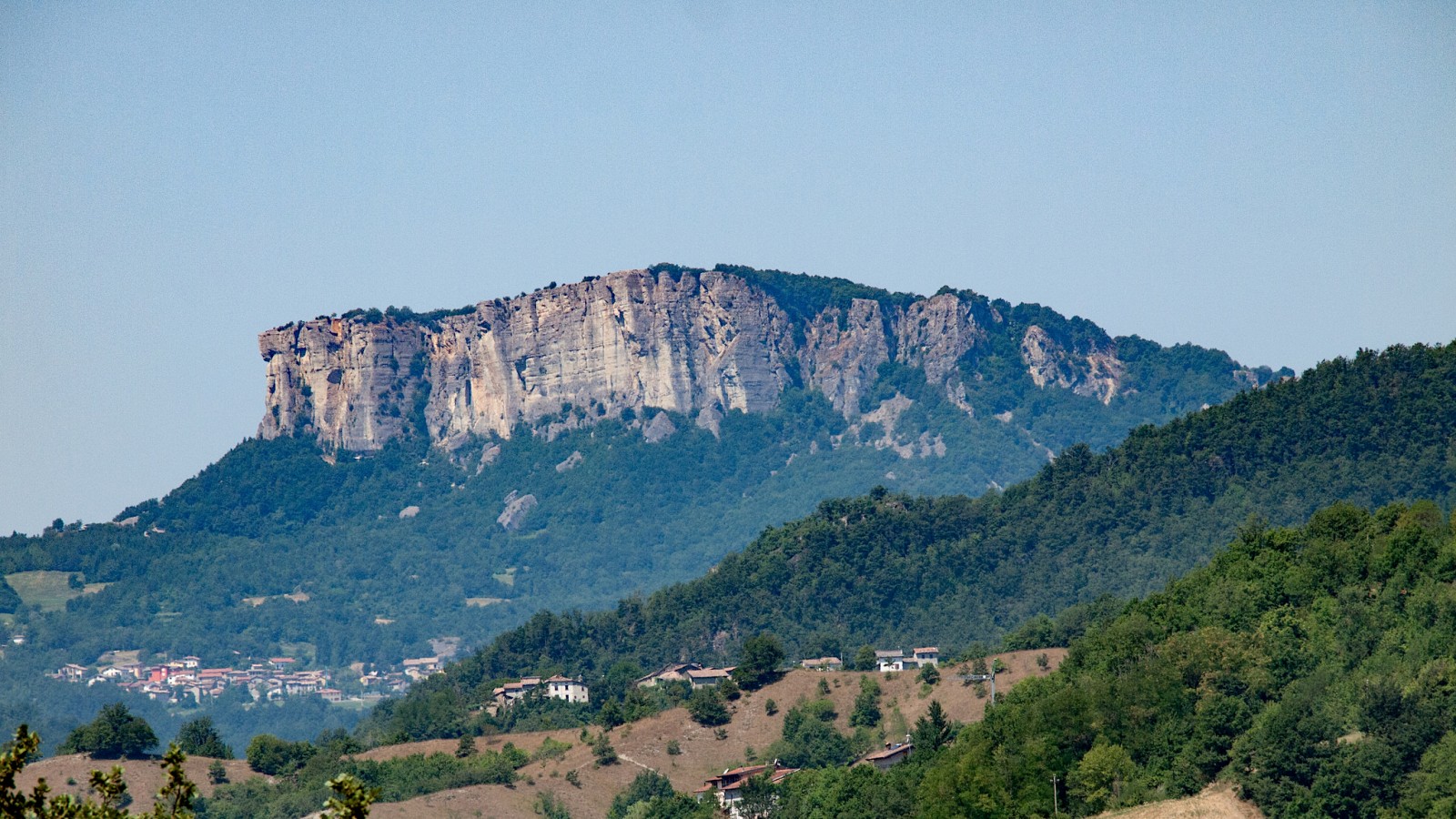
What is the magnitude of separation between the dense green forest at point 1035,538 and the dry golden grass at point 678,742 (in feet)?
55.1

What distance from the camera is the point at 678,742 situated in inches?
4572

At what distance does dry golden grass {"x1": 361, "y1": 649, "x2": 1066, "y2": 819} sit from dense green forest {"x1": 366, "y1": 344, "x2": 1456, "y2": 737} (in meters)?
16.8

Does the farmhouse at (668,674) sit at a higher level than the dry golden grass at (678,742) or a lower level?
higher

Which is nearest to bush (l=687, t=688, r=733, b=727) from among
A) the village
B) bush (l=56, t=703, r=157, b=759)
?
the village

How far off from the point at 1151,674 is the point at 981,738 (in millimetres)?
6929

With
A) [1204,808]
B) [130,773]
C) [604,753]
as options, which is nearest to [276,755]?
[130,773]

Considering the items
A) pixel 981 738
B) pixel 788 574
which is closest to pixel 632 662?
pixel 788 574

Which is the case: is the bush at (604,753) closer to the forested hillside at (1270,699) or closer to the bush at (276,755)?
the bush at (276,755)

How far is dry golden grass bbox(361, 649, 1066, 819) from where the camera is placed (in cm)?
10388

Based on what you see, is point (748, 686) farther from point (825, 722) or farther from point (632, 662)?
point (632, 662)

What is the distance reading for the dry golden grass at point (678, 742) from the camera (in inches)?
4090

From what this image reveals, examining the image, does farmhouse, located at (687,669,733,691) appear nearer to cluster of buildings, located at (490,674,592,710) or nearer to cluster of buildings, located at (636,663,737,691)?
cluster of buildings, located at (636,663,737,691)

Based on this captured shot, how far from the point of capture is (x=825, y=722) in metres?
117

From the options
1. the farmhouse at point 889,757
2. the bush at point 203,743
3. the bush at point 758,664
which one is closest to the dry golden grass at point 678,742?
the bush at point 758,664
